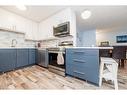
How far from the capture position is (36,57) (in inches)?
135

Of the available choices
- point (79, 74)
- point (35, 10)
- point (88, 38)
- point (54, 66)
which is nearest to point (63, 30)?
point (54, 66)

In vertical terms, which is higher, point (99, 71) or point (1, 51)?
point (1, 51)

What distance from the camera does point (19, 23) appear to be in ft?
11.1

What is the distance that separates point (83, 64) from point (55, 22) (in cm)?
193

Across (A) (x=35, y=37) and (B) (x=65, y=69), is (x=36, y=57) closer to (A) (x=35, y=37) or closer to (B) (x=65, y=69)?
(A) (x=35, y=37)

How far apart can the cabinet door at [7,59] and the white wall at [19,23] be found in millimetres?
934

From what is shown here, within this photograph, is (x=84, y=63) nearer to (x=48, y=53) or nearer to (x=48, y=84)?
(x=48, y=84)

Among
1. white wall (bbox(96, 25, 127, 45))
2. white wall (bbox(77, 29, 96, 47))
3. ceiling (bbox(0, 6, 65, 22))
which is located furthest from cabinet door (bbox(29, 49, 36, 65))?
white wall (bbox(96, 25, 127, 45))

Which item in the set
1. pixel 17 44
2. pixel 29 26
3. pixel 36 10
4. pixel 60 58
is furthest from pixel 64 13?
pixel 17 44

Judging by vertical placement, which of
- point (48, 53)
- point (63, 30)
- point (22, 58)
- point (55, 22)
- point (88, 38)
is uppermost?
point (55, 22)

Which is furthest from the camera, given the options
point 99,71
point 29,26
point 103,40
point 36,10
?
point 103,40
